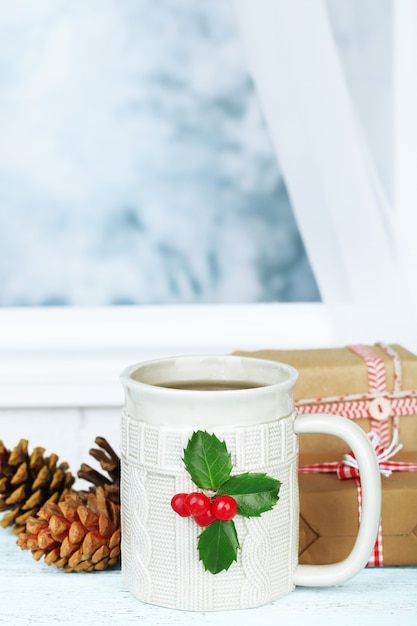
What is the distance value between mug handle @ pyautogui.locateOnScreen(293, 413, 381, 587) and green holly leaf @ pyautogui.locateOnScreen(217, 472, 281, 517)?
0.05 m

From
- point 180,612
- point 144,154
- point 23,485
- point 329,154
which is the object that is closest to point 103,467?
point 23,485

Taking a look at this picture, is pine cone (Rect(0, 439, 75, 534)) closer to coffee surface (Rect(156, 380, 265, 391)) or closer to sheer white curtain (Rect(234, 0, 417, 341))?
coffee surface (Rect(156, 380, 265, 391))

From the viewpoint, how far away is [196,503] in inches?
20.0

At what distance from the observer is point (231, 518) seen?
52cm

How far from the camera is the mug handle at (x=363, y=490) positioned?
1.77ft

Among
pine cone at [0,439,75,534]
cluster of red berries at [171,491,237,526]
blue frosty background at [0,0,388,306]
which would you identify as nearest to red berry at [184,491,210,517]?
cluster of red berries at [171,491,237,526]

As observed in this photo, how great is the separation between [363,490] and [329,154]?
448 mm

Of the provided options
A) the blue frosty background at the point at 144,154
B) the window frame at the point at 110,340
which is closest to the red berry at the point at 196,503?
the window frame at the point at 110,340

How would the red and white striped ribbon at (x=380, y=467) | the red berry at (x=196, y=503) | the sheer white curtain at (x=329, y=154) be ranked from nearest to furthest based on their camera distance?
the red berry at (x=196, y=503)
the red and white striped ribbon at (x=380, y=467)
the sheer white curtain at (x=329, y=154)

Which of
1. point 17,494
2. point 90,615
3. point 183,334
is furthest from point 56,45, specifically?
point 90,615

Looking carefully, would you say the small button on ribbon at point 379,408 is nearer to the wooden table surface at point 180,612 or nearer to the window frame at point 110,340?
the wooden table surface at point 180,612

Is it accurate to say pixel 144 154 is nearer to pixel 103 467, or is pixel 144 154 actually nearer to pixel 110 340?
pixel 110 340

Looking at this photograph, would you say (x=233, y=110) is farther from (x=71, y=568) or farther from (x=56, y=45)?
(x=71, y=568)

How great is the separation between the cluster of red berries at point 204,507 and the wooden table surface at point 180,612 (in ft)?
0.24
